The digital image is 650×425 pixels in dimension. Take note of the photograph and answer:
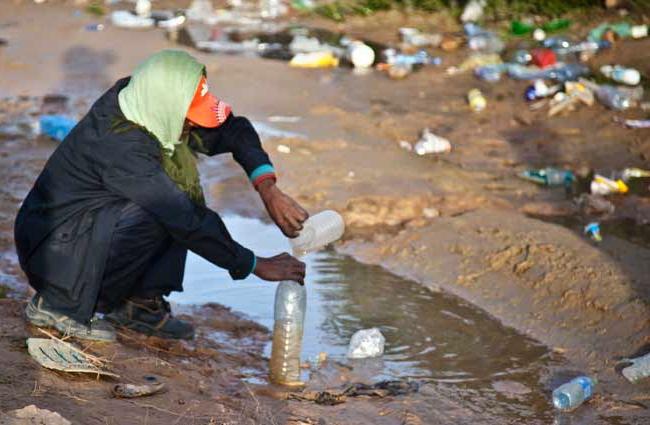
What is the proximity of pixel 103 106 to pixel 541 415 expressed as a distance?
2055mm

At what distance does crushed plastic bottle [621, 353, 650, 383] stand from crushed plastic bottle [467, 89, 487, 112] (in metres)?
4.27

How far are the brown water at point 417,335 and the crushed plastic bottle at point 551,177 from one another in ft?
5.33

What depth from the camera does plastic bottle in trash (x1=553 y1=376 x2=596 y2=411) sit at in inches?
178

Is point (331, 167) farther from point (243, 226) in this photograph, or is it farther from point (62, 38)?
point (62, 38)

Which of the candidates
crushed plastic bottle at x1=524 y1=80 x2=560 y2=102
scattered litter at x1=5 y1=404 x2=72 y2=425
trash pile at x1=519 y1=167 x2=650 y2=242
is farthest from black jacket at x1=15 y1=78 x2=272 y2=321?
crushed plastic bottle at x1=524 y1=80 x2=560 y2=102

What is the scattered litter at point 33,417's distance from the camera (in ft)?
11.1

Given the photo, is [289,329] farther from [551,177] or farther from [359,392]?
[551,177]

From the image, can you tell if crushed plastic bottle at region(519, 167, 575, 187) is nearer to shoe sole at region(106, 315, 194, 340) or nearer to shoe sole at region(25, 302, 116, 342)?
shoe sole at region(106, 315, 194, 340)

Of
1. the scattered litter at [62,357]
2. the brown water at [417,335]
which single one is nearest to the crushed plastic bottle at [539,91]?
the brown water at [417,335]

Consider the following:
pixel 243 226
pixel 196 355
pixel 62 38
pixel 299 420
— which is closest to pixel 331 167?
pixel 243 226

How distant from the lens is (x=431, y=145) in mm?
7879

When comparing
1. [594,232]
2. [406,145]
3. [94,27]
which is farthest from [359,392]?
[94,27]

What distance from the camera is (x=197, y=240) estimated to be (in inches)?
170

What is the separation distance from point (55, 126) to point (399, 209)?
8.82ft
